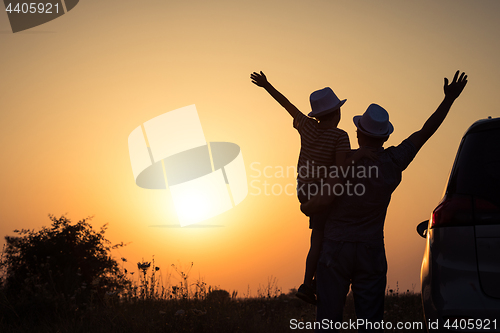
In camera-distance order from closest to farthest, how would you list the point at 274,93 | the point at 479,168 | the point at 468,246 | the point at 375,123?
the point at 468,246, the point at 479,168, the point at 375,123, the point at 274,93

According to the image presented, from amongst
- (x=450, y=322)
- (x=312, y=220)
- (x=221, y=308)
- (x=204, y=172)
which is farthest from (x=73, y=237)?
(x=450, y=322)

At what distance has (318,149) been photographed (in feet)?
12.8

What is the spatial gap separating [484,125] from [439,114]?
71 cm

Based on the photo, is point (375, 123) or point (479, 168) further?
point (375, 123)

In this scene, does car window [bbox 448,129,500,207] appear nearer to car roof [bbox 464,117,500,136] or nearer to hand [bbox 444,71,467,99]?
car roof [bbox 464,117,500,136]

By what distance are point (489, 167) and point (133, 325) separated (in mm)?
4338

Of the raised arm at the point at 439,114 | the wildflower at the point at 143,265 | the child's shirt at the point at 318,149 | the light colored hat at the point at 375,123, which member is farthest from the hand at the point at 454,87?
the wildflower at the point at 143,265

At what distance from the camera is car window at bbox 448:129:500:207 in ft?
9.52

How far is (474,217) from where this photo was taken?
2.88 meters

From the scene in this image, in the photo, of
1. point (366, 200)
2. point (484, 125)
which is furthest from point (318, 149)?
point (484, 125)

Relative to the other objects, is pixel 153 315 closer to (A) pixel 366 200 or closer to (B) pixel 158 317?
(B) pixel 158 317

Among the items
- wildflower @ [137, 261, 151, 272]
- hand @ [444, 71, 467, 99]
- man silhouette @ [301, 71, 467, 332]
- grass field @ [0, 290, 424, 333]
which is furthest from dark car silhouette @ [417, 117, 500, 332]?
wildflower @ [137, 261, 151, 272]

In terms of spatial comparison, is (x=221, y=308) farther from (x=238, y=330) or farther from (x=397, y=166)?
(x=397, y=166)

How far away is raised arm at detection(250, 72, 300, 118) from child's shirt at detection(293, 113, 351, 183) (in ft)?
1.52
